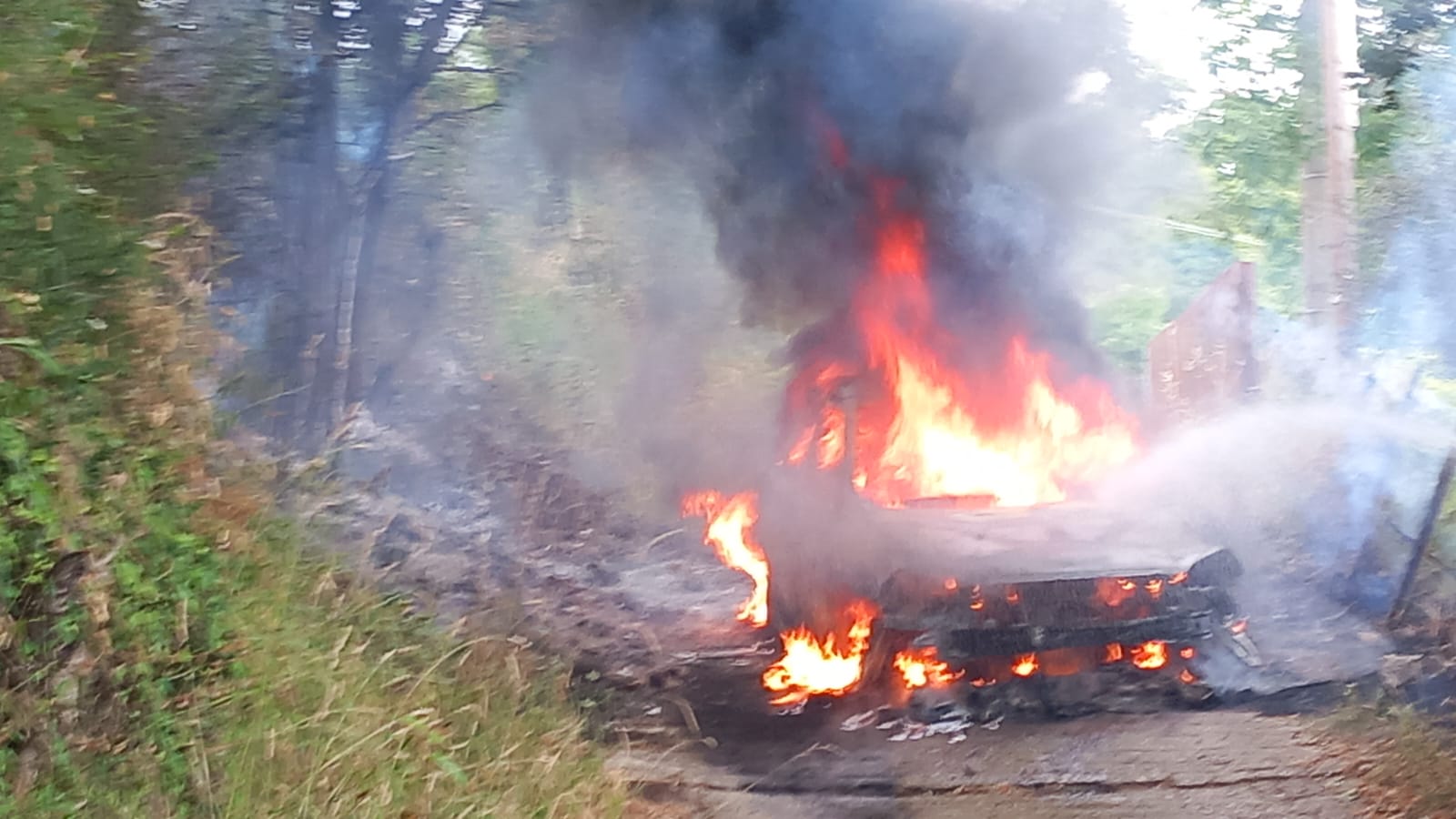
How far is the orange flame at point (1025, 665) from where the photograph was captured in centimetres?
586

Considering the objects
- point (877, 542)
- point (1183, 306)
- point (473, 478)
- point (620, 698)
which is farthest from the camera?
point (1183, 306)

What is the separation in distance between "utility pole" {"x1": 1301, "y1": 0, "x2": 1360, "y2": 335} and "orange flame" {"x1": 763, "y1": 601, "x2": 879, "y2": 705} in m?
6.67

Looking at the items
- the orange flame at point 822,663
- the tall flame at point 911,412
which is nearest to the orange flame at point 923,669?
the orange flame at point 822,663

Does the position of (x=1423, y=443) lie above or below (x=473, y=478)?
above

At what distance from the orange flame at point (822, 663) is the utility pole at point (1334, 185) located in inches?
263

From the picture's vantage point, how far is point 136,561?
319 cm

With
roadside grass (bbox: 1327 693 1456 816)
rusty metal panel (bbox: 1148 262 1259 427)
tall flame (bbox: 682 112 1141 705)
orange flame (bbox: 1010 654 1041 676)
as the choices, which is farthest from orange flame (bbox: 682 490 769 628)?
rusty metal panel (bbox: 1148 262 1259 427)

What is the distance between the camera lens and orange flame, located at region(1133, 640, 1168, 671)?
5992 mm

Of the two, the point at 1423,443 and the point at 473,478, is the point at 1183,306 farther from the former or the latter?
the point at 473,478

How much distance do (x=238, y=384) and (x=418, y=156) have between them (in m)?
2.58

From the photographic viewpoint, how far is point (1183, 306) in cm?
1288

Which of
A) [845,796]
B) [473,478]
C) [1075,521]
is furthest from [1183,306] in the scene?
[845,796]

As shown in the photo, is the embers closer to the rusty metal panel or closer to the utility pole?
the rusty metal panel

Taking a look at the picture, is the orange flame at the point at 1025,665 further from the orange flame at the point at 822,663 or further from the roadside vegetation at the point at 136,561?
the roadside vegetation at the point at 136,561
